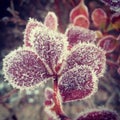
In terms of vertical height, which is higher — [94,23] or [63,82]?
[94,23]

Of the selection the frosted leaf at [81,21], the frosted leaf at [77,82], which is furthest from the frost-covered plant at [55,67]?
the frosted leaf at [81,21]

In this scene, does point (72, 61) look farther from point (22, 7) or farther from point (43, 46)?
point (22, 7)

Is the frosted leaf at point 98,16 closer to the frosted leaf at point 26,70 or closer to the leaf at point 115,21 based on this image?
the leaf at point 115,21

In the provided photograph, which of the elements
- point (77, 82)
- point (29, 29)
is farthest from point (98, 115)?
point (29, 29)

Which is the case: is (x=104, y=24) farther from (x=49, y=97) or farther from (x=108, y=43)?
(x=49, y=97)

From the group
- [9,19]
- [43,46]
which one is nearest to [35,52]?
[43,46]
